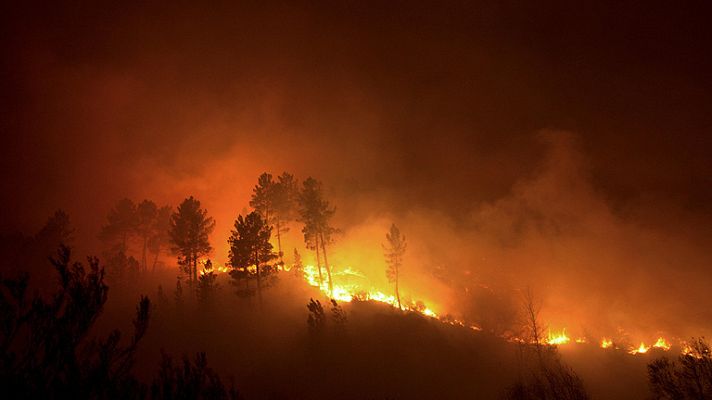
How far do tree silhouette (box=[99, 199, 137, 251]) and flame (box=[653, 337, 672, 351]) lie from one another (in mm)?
91482

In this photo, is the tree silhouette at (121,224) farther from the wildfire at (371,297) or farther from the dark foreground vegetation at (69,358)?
the dark foreground vegetation at (69,358)

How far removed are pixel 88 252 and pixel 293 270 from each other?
46.7 meters

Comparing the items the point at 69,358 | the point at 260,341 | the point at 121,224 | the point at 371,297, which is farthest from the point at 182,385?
the point at 121,224

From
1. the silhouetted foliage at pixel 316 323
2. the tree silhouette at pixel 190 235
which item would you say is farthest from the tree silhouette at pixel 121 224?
the silhouetted foliage at pixel 316 323

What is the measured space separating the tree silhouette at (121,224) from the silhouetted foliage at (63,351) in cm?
5317

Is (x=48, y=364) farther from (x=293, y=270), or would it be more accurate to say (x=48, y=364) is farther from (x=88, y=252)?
(x=88, y=252)

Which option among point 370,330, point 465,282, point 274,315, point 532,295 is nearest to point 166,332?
point 274,315

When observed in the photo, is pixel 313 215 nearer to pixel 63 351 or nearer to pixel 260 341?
pixel 260 341

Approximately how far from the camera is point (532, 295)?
82.6 m

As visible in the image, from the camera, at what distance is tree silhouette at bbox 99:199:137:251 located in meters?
54.0

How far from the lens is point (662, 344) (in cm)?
6278

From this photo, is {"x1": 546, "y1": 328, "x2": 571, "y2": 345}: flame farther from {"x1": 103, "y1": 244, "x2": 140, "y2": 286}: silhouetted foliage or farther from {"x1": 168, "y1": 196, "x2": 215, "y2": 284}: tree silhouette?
{"x1": 103, "y1": 244, "x2": 140, "y2": 286}: silhouetted foliage

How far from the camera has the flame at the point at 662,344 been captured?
61184 millimetres

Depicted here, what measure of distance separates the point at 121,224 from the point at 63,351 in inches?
2192
